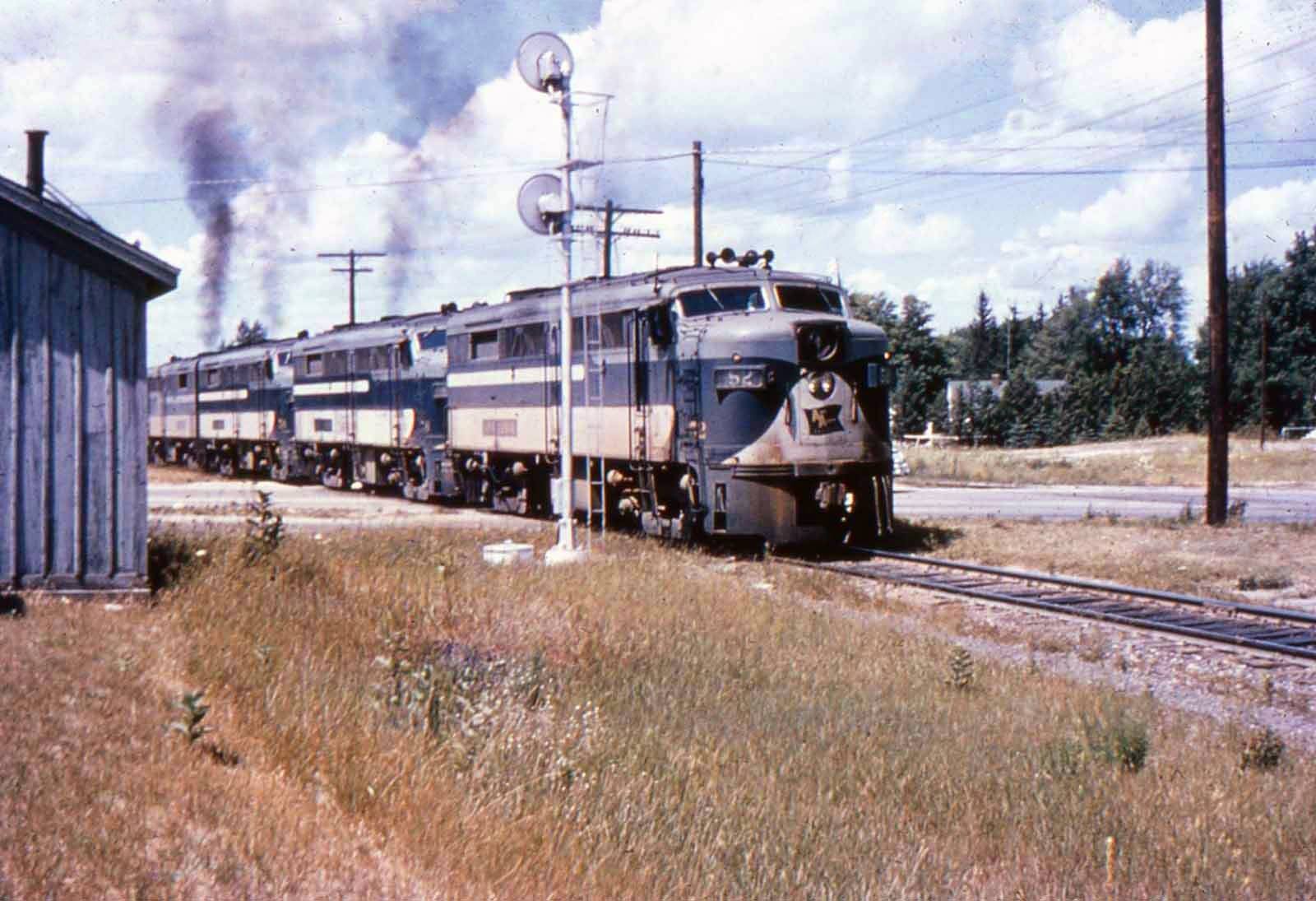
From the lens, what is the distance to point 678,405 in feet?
57.2

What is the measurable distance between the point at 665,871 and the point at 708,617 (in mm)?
6097

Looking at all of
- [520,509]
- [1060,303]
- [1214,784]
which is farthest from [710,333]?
[1060,303]

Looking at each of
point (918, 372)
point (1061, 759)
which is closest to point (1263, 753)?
point (1061, 759)

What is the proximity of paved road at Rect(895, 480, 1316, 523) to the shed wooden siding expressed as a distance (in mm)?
14981

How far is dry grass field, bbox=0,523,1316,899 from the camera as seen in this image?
5.48 meters

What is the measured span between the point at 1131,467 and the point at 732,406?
30.9 m

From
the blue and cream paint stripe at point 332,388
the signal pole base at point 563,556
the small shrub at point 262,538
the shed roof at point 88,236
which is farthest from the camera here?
the blue and cream paint stripe at point 332,388

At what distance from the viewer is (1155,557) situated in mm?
17422

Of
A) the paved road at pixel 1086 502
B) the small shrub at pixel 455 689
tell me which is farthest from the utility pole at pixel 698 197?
the small shrub at pixel 455 689

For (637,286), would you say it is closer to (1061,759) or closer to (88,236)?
(88,236)

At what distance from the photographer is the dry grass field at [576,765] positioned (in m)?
5.48

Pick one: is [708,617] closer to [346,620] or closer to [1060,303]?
[346,620]

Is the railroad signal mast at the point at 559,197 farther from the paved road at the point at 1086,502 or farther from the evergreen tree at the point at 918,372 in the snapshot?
the evergreen tree at the point at 918,372

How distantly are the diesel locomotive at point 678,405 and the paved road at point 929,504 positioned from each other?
1.61m
